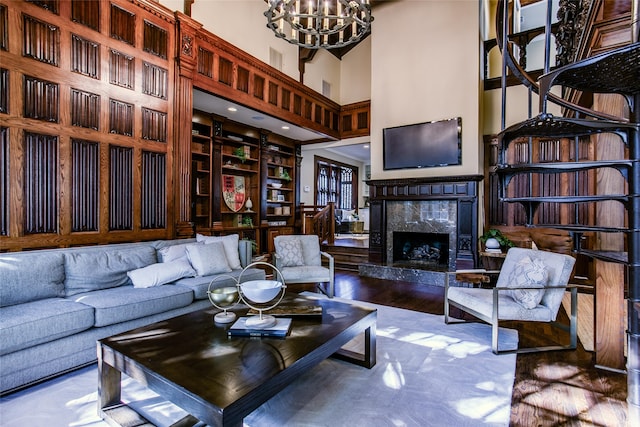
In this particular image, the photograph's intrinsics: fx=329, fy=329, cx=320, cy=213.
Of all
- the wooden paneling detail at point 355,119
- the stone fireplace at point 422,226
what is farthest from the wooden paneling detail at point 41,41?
the wooden paneling detail at point 355,119

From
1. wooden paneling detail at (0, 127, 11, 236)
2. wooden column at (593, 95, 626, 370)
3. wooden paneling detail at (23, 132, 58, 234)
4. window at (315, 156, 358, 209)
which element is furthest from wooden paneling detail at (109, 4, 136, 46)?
window at (315, 156, 358, 209)

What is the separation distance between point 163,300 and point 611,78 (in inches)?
128

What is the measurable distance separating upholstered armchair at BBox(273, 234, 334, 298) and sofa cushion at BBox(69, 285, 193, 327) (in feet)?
4.36

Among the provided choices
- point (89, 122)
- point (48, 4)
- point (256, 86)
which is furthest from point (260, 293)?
point (256, 86)

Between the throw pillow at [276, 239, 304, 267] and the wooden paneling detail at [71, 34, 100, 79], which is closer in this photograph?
the wooden paneling detail at [71, 34, 100, 79]

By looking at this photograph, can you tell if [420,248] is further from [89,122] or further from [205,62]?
[89,122]

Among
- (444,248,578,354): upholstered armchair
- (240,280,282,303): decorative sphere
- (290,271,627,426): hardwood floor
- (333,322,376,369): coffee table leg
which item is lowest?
(290,271,627,426): hardwood floor

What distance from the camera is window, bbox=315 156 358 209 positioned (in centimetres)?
989

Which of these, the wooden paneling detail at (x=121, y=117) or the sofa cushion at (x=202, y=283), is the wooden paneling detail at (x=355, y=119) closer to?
the wooden paneling detail at (x=121, y=117)

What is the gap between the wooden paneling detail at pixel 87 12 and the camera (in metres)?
3.40

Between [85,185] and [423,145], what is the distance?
5.03 metres

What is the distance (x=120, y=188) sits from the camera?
150 inches

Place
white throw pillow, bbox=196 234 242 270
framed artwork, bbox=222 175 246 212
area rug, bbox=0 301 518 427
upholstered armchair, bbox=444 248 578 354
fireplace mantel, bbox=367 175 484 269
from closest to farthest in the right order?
area rug, bbox=0 301 518 427 → upholstered armchair, bbox=444 248 578 354 → white throw pillow, bbox=196 234 242 270 → fireplace mantel, bbox=367 175 484 269 → framed artwork, bbox=222 175 246 212

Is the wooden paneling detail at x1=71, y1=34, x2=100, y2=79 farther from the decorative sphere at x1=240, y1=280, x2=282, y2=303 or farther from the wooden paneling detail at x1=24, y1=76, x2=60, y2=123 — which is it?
the decorative sphere at x1=240, y1=280, x2=282, y2=303
